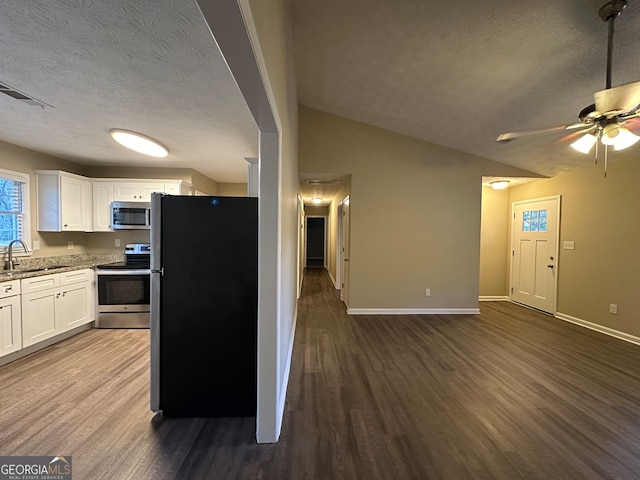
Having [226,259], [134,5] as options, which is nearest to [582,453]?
[226,259]

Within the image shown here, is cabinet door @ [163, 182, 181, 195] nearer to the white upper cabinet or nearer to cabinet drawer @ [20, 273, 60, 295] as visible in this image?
the white upper cabinet

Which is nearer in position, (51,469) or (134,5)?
(134,5)

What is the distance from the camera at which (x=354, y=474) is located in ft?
5.15

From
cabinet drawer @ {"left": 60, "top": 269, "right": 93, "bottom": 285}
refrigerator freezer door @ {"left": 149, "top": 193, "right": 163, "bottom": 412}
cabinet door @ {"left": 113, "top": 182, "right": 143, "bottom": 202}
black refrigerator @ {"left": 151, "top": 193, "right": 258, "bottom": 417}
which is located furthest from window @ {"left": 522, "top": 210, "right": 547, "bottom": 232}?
cabinet drawer @ {"left": 60, "top": 269, "right": 93, "bottom": 285}

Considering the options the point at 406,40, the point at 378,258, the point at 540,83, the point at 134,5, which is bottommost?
the point at 378,258

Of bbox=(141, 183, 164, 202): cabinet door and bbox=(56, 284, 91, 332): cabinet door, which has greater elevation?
bbox=(141, 183, 164, 202): cabinet door

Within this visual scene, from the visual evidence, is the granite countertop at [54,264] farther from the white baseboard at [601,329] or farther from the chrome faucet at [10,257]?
the white baseboard at [601,329]

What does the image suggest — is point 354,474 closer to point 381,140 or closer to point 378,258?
point 378,258

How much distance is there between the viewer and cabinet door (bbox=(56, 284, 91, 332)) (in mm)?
3314

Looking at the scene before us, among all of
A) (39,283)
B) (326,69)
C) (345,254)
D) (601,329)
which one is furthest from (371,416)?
(601,329)

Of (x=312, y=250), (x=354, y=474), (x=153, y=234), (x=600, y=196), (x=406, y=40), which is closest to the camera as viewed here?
(x=354, y=474)

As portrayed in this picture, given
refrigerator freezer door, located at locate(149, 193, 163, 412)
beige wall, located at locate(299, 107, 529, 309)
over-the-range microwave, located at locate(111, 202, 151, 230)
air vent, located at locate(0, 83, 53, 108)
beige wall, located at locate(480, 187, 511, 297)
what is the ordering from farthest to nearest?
beige wall, located at locate(480, 187, 511, 297)
beige wall, located at locate(299, 107, 529, 309)
over-the-range microwave, located at locate(111, 202, 151, 230)
air vent, located at locate(0, 83, 53, 108)
refrigerator freezer door, located at locate(149, 193, 163, 412)

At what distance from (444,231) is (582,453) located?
10.7ft

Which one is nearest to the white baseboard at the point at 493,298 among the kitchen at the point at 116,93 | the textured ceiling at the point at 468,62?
the textured ceiling at the point at 468,62
